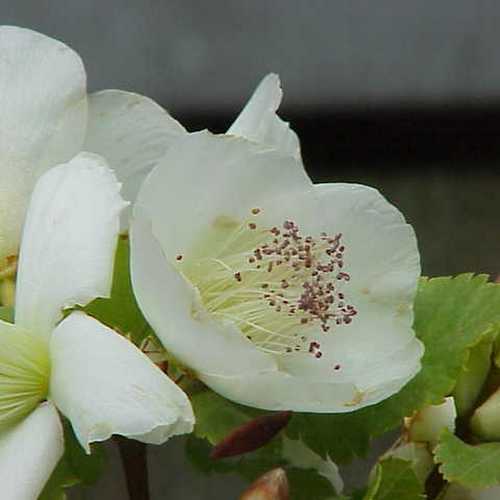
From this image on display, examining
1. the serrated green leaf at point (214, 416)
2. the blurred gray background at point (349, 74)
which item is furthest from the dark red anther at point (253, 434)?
the blurred gray background at point (349, 74)

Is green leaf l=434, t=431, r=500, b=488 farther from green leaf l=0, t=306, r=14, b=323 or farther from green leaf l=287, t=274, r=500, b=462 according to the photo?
green leaf l=0, t=306, r=14, b=323

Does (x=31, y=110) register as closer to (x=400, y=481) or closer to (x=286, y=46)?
(x=400, y=481)

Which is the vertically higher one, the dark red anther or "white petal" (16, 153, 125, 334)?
"white petal" (16, 153, 125, 334)

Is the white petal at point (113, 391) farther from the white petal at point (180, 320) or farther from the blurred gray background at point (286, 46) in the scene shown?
the blurred gray background at point (286, 46)

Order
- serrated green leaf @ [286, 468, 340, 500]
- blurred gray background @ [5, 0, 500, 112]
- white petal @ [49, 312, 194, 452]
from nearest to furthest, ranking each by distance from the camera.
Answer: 1. white petal @ [49, 312, 194, 452]
2. serrated green leaf @ [286, 468, 340, 500]
3. blurred gray background @ [5, 0, 500, 112]

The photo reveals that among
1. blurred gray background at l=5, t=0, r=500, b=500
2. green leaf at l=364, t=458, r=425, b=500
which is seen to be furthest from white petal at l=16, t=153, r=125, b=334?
blurred gray background at l=5, t=0, r=500, b=500

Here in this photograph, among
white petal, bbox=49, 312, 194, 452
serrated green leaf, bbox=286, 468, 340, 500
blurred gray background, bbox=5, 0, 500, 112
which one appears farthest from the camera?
blurred gray background, bbox=5, 0, 500, 112
